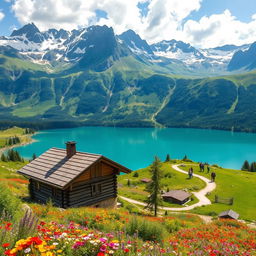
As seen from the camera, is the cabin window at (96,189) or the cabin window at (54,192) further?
the cabin window at (96,189)

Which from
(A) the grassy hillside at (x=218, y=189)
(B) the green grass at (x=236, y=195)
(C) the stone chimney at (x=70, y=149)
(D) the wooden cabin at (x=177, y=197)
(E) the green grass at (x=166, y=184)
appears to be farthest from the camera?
(E) the green grass at (x=166, y=184)

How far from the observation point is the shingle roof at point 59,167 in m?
24.2

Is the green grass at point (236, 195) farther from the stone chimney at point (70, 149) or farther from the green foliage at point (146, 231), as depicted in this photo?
the green foliage at point (146, 231)

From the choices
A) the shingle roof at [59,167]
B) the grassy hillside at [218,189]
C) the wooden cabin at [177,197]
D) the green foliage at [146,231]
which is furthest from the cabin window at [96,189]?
the wooden cabin at [177,197]

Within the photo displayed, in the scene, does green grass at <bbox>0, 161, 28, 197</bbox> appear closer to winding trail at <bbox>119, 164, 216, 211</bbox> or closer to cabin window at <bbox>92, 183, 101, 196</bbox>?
cabin window at <bbox>92, 183, 101, 196</bbox>

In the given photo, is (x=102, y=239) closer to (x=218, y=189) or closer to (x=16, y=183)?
(x=16, y=183)

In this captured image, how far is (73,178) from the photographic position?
2348cm

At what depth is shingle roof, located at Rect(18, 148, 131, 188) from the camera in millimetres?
24216

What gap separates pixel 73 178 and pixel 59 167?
11.9 ft

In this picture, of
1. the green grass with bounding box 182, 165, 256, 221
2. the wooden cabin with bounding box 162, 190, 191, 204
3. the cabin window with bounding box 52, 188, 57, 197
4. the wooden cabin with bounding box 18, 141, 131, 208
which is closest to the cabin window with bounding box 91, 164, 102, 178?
the wooden cabin with bounding box 18, 141, 131, 208

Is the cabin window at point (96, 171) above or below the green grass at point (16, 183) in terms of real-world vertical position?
above

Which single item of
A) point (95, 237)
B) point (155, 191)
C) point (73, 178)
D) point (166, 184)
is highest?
point (95, 237)

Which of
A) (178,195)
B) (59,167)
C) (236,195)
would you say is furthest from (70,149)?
(236,195)

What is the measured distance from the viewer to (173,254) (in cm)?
870
